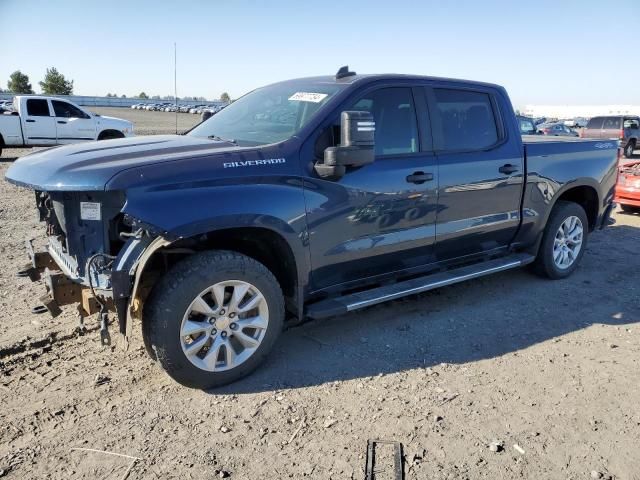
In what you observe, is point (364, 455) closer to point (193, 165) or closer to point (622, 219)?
point (193, 165)

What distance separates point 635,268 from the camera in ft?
19.7

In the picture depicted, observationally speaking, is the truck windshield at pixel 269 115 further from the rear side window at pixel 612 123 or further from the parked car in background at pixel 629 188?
the rear side window at pixel 612 123

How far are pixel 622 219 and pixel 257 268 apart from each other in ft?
25.7

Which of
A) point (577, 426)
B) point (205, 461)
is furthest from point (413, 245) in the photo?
point (205, 461)

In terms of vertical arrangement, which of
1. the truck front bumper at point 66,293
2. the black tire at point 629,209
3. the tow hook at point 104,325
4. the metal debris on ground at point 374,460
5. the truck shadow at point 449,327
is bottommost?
the metal debris on ground at point 374,460

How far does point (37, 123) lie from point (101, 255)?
14.8 metres

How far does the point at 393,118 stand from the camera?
13.4 ft

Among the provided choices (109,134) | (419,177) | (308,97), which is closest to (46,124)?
(109,134)

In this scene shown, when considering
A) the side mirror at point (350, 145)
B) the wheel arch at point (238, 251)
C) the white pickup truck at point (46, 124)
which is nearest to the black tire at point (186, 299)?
the wheel arch at point (238, 251)

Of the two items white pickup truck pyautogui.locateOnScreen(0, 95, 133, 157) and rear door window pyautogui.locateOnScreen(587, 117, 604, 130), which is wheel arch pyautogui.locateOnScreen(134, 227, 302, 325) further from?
rear door window pyautogui.locateOnScreen(587, 117, 604, 130)

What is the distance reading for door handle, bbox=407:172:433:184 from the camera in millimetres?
4016

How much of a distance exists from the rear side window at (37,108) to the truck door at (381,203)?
14780 mm

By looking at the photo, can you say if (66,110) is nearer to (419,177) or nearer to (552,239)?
(419,177)

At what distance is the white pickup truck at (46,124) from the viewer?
15.4 m
